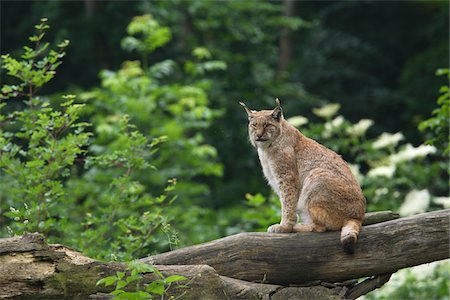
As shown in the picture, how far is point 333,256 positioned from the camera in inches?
226

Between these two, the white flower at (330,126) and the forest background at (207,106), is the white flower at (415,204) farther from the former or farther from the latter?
the white flower at (330,126)

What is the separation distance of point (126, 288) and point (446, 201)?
17.7 ft

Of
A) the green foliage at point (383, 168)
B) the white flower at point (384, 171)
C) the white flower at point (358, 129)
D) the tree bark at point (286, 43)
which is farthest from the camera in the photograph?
the tree bark at point (286, 43)

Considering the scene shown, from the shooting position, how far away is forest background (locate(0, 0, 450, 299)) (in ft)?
23.7

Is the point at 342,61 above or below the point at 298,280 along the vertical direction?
below

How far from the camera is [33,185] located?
679 cm

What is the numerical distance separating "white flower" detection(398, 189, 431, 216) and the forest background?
31 millimetres

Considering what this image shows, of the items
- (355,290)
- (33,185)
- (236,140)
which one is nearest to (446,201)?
(355,290)

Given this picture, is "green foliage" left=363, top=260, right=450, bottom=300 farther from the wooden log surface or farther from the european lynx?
the wooden log surface

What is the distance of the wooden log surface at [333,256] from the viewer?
5.70 metres

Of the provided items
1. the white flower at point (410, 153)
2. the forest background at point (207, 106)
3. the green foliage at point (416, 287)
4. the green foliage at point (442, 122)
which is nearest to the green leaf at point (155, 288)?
the forest background at point (207, 106)

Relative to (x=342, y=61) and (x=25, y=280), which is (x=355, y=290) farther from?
(x=342, y=61)

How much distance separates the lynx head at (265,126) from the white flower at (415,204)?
430 centimetres

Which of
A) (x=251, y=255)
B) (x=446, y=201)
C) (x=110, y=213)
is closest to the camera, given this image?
(x=251, y=255)
